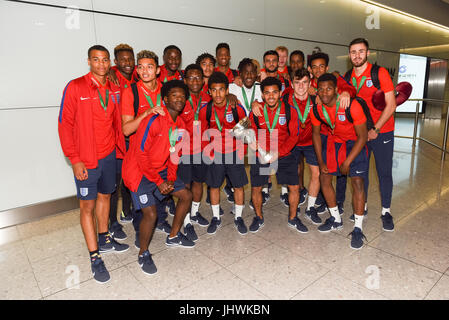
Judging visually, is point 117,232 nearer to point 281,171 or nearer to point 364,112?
point 281,171

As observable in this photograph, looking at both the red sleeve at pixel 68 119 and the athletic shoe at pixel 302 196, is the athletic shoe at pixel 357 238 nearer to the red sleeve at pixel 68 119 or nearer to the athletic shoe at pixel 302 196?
the athletic shoe at pixel 302 196

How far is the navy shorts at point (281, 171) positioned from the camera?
3242mm

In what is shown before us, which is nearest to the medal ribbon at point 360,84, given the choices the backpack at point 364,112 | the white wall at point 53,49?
the backpack at point 364,112

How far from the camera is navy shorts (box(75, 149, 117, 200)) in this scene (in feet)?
8.29

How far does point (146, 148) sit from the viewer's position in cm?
242

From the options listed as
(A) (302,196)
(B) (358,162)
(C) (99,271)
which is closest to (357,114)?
(B) (358,162)

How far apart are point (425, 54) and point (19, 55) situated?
13438mm

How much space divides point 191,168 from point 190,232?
69cm

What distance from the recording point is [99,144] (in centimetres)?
256

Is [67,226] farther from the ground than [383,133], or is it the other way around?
[383,133]

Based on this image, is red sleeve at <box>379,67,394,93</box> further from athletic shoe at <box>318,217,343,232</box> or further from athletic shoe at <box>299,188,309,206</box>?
athletic shoe at <box>299,188,309,206</box>

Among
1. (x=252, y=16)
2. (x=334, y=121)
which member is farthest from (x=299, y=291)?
(x=252, y=16)

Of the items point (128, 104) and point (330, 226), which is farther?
point (330, 226)

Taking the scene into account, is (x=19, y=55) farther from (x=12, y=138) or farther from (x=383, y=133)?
(x=383, y=133)
